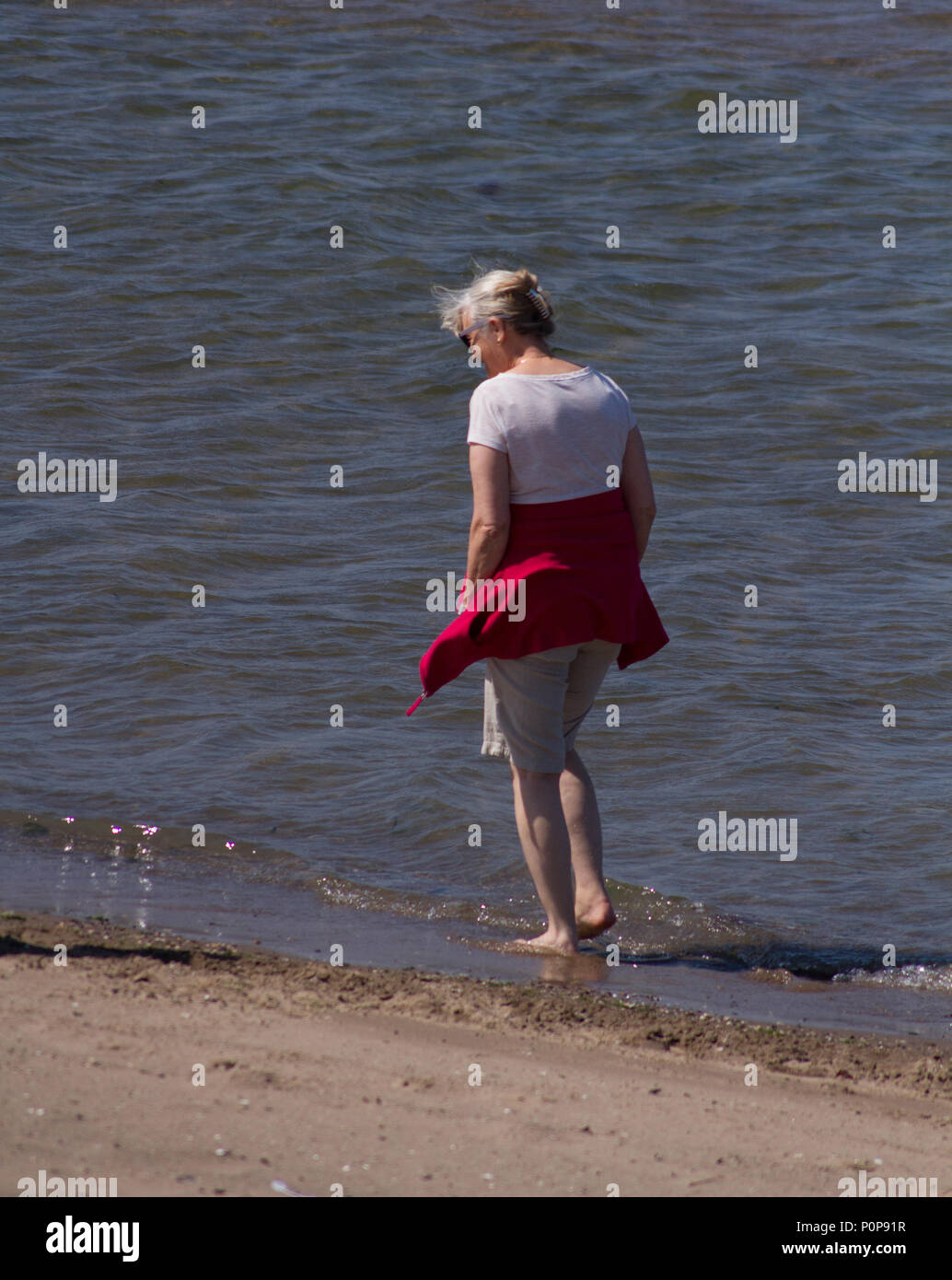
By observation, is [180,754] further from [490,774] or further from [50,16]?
[50,16]

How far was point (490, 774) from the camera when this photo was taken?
17.7ft

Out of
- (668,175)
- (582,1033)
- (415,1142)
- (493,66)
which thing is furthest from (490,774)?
(493,66)

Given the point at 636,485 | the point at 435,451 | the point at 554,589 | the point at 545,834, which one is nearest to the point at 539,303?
the point at 636,485

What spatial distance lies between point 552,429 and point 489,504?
0.24m

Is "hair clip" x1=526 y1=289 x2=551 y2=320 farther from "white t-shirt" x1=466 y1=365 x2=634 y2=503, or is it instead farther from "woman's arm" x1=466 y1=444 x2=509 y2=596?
"woman's arm" x1=466 y1=444 x2=509 y2=596

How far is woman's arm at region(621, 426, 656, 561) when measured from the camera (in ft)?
12.5

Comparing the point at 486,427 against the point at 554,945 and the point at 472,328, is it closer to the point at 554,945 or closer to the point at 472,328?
the point at 472,328

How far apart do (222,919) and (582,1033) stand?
4.12 feet

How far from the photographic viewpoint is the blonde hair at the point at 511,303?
3.71 metres

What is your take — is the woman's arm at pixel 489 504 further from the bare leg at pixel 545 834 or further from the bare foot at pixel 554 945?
the bare foot at pixel 554 945

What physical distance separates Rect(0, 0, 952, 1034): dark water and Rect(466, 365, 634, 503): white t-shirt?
4.12 ft

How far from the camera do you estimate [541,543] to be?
373 centimetres

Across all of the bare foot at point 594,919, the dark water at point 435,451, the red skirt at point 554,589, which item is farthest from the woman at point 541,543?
the dark water at point 435,451

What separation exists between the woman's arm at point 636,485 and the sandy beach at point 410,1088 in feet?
3.93
